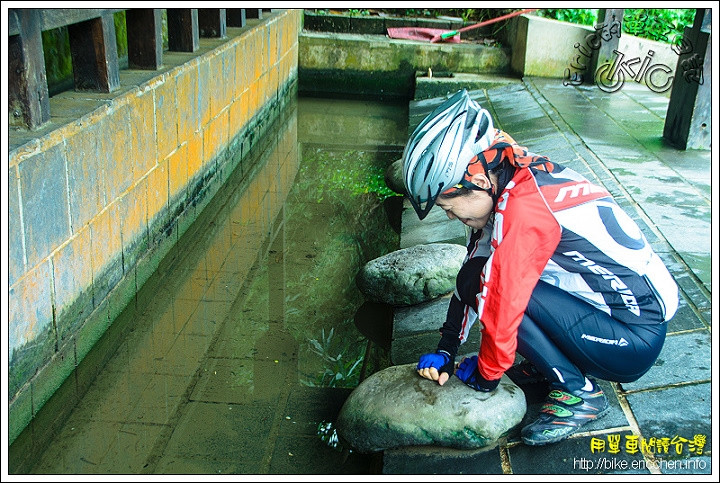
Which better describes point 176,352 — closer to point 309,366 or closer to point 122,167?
point 309,366

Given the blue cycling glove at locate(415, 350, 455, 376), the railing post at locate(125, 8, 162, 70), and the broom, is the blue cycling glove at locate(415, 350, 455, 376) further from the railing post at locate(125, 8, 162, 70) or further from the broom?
the broom

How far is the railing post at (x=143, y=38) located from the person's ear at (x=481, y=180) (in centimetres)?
337

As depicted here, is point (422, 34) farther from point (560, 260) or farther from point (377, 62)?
point (560, 260)

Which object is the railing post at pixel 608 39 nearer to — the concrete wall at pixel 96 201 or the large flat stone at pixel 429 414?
the concrete wall at pixel 96 201

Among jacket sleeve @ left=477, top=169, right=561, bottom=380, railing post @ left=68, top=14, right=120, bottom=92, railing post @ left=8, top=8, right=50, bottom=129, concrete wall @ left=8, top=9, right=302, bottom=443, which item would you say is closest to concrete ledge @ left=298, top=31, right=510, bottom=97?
concrete wall @ left=8, top=9, right=302, bottom=443

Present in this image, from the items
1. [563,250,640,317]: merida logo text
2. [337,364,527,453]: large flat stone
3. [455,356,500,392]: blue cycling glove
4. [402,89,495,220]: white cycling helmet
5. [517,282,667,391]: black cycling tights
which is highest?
[402,89,495,220]: white cycling helmet

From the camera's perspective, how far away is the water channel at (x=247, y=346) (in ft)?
10.4

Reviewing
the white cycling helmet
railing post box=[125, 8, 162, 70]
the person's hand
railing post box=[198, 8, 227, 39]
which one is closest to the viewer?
the white cycling helmet

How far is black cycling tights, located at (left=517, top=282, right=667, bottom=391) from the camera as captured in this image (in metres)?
2.58

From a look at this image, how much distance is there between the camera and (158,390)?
3.63 m

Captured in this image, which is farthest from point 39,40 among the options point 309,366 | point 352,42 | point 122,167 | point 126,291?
point 352,42

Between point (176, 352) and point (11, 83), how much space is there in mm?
1713

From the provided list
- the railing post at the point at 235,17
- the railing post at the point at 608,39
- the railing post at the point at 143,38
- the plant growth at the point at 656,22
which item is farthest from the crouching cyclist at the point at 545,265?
the plant growth at the point at 656,22

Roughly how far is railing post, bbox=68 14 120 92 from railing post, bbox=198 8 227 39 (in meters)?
2.70
